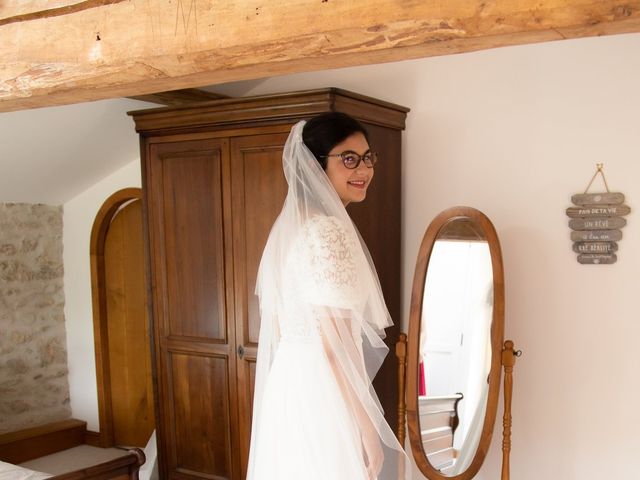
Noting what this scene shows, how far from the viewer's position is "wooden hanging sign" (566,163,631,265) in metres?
2.32

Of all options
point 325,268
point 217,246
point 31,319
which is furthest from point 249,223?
point 31,319

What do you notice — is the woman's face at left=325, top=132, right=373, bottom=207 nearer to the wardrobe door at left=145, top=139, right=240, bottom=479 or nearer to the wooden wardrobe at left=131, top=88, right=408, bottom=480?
the wooden wardrobe at left=131, top=88, right=408, bottom=480

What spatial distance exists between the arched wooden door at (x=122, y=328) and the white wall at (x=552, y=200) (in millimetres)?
2072

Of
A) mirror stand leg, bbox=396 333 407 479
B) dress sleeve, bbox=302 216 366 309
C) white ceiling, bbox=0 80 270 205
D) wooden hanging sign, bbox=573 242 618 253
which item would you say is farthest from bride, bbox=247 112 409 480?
white ceiling, bbox=0 80 270 205

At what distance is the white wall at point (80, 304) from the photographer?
12.9 ft

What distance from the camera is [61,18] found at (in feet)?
5.32

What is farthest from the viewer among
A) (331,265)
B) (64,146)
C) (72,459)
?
(72,459)

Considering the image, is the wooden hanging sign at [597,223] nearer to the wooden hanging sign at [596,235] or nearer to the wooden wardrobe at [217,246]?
the wooden hanging sign at [596,235]

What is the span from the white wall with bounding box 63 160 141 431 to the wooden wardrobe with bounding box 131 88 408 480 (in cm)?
130

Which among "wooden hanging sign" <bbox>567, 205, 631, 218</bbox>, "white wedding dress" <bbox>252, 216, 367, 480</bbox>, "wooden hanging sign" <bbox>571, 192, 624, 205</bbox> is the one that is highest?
"wooden hanging sign" <bbox>571, 192, 624, 205</bbox>

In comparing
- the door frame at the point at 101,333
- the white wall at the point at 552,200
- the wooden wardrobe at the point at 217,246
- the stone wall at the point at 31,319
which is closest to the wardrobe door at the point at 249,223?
the wooden wardrobe at the point at 217,246

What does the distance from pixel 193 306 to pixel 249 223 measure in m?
0.50

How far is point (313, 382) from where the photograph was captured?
1881mm

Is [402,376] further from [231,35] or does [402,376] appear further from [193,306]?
[231,35]
